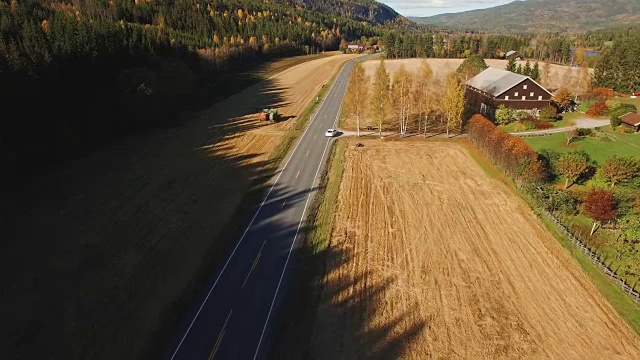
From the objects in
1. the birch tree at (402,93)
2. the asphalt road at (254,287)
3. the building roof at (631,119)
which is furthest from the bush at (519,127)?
the asphalt road at (254,287)

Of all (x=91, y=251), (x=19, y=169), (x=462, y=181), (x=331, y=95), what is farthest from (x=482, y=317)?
(x=331, y=95)

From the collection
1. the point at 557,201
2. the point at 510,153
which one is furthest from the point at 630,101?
the point at 557,201

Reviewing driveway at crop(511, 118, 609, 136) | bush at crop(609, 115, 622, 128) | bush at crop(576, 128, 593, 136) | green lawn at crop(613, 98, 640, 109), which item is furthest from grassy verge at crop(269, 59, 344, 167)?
green lawn at crop(613, 98, 640, 109)

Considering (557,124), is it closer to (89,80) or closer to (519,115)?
(519,115)

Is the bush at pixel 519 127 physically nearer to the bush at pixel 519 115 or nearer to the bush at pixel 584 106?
the bush at pixel 519 115

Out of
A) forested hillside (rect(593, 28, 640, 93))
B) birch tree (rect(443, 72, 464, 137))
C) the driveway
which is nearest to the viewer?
birch tree (rect(443, 72, 464, 137))

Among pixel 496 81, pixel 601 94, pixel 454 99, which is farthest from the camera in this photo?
pixel 601 94

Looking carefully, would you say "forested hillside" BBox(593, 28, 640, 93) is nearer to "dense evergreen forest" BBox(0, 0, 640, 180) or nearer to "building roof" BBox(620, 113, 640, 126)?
"dense evergreen forest" BBox(0, 0, 640, 180)
